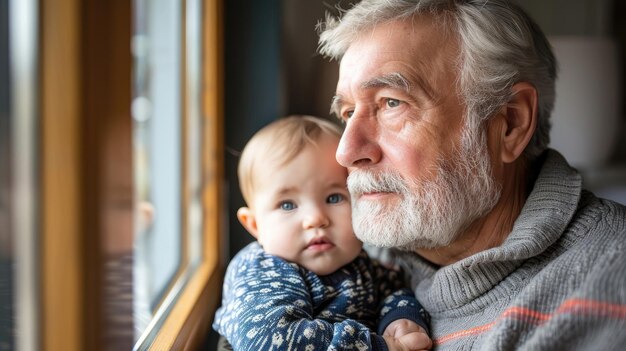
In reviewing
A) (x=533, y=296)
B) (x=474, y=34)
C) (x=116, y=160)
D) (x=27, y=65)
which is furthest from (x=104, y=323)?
(x=474, y=34)

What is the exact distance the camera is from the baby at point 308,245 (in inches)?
53.6

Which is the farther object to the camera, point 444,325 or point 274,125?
point 274,125

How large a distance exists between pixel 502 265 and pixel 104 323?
0.83 metres

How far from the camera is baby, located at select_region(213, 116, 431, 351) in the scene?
4.47 ft

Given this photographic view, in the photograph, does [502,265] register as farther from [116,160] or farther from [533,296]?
[116,160]

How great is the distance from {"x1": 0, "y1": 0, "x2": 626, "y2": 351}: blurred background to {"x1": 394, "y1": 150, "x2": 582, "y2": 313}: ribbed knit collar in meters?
0.56

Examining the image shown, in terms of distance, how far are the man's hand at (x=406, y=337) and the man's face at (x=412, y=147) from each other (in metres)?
0.18

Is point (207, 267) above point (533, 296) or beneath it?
beneath

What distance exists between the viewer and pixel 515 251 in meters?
1.24

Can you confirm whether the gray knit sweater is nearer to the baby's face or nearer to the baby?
the baby

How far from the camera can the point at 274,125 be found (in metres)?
1.54

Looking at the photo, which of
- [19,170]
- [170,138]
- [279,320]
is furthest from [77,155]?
[170,138]

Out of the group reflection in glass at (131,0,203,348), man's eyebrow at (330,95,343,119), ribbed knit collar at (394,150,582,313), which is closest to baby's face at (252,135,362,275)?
man's eyebrow at (330,95,343,119)

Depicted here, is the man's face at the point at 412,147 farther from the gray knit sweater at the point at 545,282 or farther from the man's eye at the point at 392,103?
the gray knit sweater at the point at 545,282
